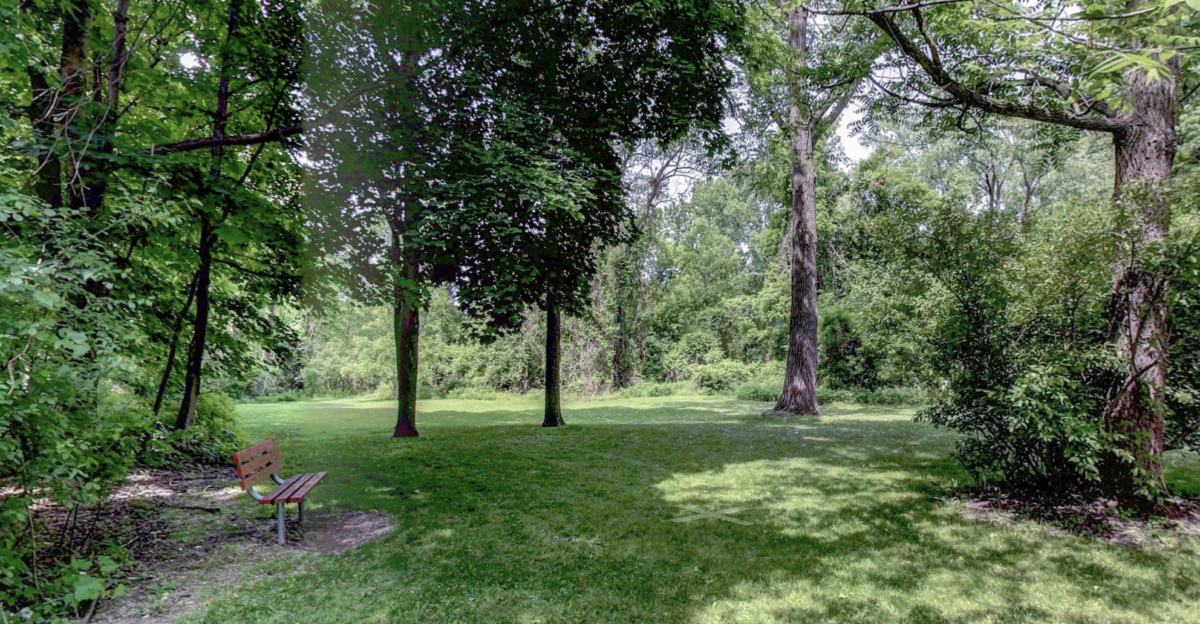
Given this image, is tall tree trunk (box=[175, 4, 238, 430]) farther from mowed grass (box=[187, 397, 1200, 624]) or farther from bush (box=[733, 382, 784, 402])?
bush (box=[733, 382, 784, 402])

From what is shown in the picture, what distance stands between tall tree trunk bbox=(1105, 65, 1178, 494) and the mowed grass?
938mm

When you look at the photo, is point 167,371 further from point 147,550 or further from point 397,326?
point 397,326

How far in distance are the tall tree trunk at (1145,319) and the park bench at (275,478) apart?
7.83 metres

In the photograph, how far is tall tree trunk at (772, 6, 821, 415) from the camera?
14562 mm

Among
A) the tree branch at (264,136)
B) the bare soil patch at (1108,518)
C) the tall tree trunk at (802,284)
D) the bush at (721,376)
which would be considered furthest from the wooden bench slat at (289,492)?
the bush at (721,376)

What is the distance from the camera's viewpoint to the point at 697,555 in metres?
4.43

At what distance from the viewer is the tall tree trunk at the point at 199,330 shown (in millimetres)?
5789

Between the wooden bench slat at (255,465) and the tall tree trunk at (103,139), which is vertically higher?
the tall tree trunk at (103,139)

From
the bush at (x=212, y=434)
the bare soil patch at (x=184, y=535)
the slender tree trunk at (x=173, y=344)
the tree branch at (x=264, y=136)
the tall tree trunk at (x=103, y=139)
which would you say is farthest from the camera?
the bush at (x=212, y=434)

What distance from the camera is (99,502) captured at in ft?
12.4

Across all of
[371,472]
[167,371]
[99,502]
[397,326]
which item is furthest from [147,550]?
[397,326]

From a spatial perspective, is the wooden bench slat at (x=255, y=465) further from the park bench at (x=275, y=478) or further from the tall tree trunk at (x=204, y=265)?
the tall tree trunk at (x=204, y=265)

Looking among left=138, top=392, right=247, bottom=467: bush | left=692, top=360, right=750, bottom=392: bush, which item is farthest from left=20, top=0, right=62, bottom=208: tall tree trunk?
left=692, top=360, right=750, bottom=392: bush

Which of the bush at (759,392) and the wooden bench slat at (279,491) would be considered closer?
the wooden bench slat at (279,491)
